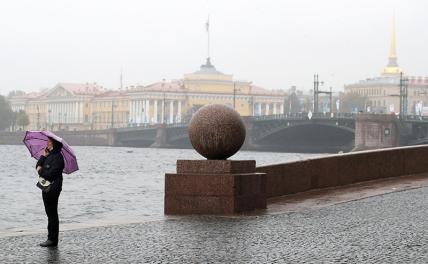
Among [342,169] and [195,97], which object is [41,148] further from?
[195,97]

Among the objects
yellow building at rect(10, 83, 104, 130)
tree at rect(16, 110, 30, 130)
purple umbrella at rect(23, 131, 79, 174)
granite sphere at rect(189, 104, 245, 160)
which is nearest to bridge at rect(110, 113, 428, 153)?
tree at rect(16, 110, 30, 130)

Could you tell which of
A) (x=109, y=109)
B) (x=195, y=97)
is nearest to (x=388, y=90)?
(x=195, y=97)

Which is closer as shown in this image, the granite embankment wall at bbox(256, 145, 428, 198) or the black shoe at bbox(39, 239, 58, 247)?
the black shoe at bbox(39, 239, 58, 247)

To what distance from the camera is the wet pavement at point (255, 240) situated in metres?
6.65

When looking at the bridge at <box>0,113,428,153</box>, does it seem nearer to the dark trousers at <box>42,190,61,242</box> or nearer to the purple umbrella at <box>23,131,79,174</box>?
the purple umbrella at <box>23,131,79,174</box>

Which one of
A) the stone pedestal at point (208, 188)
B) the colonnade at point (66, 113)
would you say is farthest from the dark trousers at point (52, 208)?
the colonnade at point (66, 113)

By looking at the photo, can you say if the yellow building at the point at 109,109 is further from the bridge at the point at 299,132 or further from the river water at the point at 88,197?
the river water at the point at 88,197

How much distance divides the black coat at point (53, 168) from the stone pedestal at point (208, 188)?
1931mm

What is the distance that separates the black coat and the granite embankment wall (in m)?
3.16

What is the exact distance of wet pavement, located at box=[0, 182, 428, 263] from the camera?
21.8 feet

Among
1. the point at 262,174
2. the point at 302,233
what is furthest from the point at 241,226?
the point at 262,174

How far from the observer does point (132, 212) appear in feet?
66.9

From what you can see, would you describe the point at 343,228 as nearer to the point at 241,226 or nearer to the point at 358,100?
the point at 241,226

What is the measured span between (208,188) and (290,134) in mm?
63308
